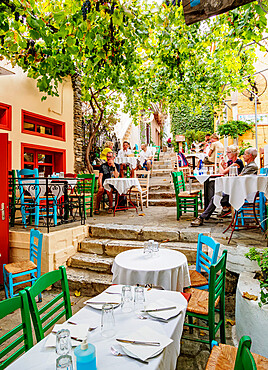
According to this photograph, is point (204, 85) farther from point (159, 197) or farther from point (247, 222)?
point (247, 222)

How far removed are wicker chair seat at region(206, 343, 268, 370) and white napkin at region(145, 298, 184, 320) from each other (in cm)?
30

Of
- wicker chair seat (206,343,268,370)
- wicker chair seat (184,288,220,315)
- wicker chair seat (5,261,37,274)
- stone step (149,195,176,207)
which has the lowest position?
wicker chair seat (5,261,37,274)

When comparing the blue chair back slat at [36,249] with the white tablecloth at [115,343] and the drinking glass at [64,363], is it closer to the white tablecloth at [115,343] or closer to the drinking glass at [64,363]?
the white tablecloth at [115,343]

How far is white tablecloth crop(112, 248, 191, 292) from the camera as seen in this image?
7.97 feet

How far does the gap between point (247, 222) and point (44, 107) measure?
587 cm

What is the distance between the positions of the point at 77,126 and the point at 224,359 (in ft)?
26.0

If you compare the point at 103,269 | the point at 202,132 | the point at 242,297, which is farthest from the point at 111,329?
the point at 202,132

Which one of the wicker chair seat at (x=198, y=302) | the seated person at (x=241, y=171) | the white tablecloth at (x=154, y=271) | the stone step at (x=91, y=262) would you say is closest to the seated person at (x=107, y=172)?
the stone step at (x=91, y=262)

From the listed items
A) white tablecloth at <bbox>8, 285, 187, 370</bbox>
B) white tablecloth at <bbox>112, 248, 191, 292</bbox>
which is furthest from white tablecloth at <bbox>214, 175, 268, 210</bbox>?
white tablecloth at <bbox>8, 285, 187, 370</bbox>

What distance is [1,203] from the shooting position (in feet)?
13.8

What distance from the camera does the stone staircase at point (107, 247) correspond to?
393 centimetres

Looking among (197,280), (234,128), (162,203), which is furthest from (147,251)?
(234,128)

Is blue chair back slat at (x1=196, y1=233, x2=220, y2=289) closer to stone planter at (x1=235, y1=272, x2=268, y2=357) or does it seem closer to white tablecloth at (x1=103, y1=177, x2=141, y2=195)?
stone planter at (x1=235, y1=272, x2=268, y2=357)

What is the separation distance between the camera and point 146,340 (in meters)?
1.34
